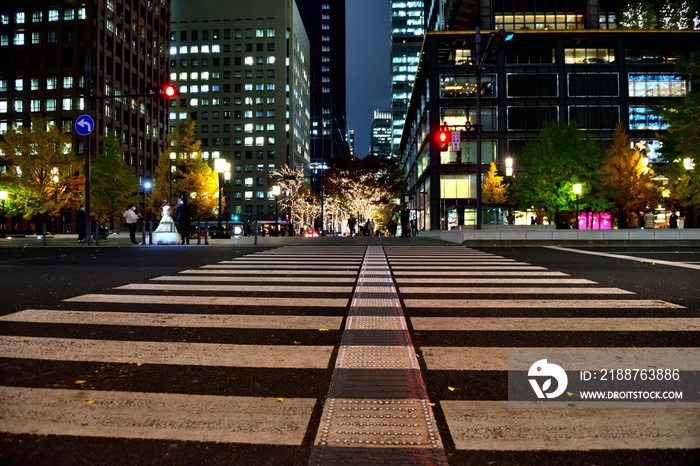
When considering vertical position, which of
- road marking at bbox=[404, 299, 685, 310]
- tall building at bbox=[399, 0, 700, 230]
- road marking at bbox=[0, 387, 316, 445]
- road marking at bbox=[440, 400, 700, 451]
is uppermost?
tall building at bbox=[399, 0, 700, 230]

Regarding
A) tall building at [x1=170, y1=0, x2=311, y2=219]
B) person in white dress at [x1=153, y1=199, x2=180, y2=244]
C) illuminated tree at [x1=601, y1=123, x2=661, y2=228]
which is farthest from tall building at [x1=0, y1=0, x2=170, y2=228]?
illuminated tree at [x1=601, y1=123, x2=661, y2=228]

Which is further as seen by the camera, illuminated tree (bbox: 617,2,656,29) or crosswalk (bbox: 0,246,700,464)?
illuminated tree (bbox: 617,2,656,29)

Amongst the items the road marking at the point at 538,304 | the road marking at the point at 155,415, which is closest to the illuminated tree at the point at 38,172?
the road marking at the point at 538,304

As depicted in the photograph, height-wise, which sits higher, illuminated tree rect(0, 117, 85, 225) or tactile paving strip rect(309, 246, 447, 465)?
illuminated tree rect(0, 117, 85, 225)

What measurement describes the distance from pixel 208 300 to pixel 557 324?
4117mm

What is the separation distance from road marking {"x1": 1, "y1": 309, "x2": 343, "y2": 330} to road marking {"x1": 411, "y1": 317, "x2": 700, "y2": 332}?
1028 mm

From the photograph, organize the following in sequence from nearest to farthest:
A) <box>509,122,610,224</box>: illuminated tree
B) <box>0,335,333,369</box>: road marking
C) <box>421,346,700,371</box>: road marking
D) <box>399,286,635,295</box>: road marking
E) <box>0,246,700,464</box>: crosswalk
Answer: <box>0,246,700,464</box>: crosswalk
<box>421,346,700,371</box>: road marking
<box>0,335,333,369</box>: road marking
<box>399,286,635,295</box>: road marking
<box>509,122,610,224</box>: illuminated tree

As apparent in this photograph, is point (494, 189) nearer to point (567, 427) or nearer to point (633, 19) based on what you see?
point (633, 19)

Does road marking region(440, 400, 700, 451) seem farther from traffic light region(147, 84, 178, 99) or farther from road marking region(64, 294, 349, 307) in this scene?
traffic light region(147, 84, 178, 99)

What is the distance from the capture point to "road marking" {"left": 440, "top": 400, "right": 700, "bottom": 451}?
2162 millimetres

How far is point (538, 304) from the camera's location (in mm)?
5875

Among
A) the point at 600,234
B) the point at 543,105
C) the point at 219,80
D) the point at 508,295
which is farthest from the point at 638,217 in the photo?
the point at 219,80

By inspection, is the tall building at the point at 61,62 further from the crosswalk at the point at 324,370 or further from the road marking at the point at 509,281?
the crosswalk at the point at 324,370

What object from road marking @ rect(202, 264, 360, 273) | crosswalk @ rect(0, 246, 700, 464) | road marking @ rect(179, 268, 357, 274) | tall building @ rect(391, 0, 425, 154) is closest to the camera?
crosswalk @ rect(0, 246, 700, 464)
